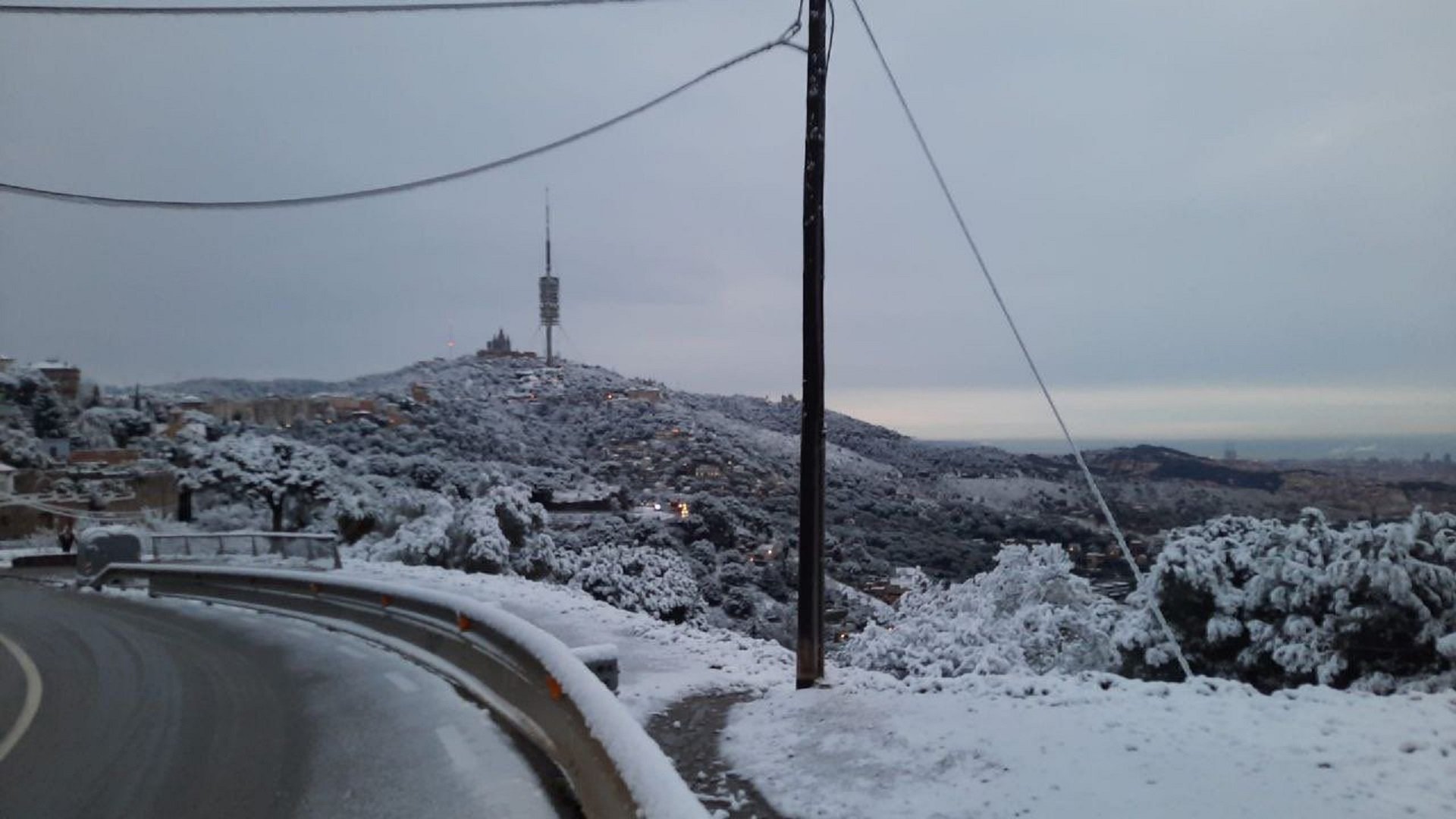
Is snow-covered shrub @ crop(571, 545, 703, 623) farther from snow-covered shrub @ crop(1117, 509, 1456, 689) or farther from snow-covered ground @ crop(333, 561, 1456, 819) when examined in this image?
snow-covered ground @ crop(333, 561, 1456, 819)

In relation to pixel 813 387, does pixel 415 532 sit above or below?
below

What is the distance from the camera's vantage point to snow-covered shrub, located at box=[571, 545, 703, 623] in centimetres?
2416

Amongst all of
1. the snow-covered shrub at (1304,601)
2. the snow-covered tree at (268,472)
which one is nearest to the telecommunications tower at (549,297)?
the snow-covered tree at (268,472)

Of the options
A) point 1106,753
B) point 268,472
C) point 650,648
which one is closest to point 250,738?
point 650,648

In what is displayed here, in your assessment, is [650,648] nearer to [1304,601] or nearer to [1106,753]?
[1106,753]

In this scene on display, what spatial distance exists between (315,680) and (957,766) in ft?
22.7

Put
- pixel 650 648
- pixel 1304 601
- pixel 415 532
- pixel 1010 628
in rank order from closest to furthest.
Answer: pixel 1304 601 < pixel 650 648 < pixel 1010 628 < pixel 415 532

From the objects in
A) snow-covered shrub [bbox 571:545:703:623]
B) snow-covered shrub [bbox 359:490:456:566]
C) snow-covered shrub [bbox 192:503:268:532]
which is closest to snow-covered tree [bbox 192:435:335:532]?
snow-covered shrub [bbox 192:503:268:532]

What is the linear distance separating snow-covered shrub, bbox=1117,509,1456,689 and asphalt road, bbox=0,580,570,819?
6362mm

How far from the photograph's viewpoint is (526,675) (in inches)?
292

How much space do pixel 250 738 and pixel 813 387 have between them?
5.51m

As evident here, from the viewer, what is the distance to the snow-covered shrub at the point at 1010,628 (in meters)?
12.3

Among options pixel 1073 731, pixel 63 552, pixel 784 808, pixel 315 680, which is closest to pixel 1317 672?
pixel 1073 731

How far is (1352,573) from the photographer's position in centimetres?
940
